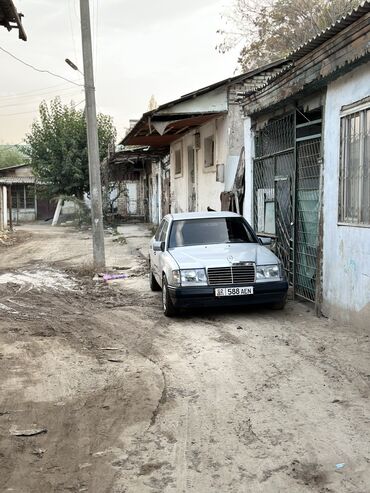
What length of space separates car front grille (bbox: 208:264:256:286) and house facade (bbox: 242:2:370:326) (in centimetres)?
107

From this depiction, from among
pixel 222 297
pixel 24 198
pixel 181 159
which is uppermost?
pixel 181 159

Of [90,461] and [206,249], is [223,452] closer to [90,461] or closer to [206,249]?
[90,461]

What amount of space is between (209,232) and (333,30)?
3.54 metres

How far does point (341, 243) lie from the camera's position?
6.90 meters

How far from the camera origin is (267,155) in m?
9.90

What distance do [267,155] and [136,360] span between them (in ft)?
18.4

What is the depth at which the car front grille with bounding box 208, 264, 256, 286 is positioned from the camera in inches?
288

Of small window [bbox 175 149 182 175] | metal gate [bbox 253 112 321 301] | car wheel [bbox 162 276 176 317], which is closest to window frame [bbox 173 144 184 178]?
small window [bbox 175 149 182 175]

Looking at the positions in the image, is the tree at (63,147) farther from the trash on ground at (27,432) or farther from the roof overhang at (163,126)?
the trash on ground at (27,432)

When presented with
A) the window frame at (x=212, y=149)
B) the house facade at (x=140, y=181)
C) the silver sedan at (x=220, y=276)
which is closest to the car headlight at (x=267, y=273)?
the silver sedan at (x=220, y=276)

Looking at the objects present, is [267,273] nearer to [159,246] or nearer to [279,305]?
Result: [279,305]

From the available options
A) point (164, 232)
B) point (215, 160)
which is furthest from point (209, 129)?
point (164, 232)

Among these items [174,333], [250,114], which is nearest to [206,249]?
[174,333]

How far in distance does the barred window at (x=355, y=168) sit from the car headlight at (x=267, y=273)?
3.89ft
